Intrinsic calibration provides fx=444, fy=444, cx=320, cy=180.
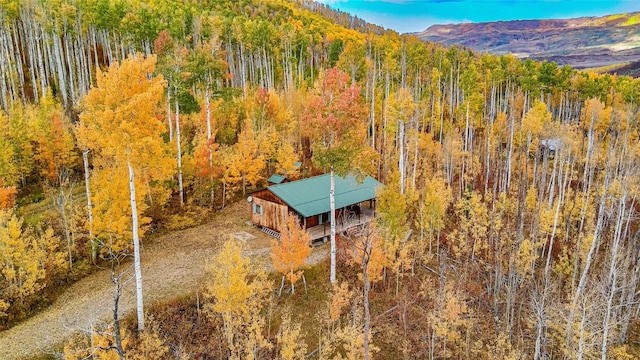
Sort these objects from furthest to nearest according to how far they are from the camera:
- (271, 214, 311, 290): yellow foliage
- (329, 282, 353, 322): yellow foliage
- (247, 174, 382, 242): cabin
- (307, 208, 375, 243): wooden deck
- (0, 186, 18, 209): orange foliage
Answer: (307, 208, 375, 243): wooden deck, (247, 174, 382, 242): cabin, (0, 186, 18, 209): orange foliage, (271, 214, 311, 290): yellow foliage, (329, 282, 353, 322): yellow foliage

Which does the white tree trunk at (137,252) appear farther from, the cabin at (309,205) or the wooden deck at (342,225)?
the wooden deck at (342,225)

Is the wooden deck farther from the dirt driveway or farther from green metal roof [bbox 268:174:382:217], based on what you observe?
green metal roof [bbox 268:174:382:217]

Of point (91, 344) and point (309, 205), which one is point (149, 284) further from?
point (309, 205)

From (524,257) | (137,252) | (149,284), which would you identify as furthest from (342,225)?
(137,252)

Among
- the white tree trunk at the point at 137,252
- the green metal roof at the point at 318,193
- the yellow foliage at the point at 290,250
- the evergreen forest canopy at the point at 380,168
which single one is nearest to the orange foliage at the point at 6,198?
the evergreen forest canopy at the point at 380,168

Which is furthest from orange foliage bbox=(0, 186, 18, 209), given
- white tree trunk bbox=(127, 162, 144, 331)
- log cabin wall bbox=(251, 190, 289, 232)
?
log cabin wall bbox=(251, 190, 289, 232)

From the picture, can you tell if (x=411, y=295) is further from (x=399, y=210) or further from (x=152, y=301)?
(x=152, y=301)
